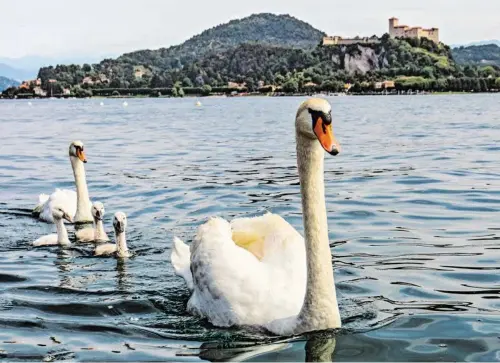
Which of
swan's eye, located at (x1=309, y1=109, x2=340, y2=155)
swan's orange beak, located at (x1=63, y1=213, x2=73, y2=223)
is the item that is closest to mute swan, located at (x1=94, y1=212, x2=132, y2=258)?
swan's orange beak, located at (x1=63, y1=213, x2=73, y2=223)

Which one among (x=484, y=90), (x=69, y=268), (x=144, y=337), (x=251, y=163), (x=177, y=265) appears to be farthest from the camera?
(x=484, y=90)

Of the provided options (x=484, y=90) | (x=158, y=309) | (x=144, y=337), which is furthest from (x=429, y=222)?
(x=484, y=90)

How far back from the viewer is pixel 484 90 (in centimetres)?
18500

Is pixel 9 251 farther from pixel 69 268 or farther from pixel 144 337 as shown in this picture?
pixel 144 337

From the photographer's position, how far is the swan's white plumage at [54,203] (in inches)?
624

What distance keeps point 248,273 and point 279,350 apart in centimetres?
96

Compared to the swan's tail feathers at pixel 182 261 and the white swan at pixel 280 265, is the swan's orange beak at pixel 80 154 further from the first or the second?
the white swan at pixel 280 265

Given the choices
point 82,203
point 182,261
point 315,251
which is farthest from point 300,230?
point 315,251

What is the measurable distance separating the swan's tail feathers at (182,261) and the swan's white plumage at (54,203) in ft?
17.2

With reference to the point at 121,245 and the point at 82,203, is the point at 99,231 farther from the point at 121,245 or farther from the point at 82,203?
the point at 82,203

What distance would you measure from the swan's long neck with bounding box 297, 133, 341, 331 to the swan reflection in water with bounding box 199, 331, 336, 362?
111 mm

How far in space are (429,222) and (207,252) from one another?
20.3 feet

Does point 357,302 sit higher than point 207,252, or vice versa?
point 207,252

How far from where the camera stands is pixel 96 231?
13.6m
